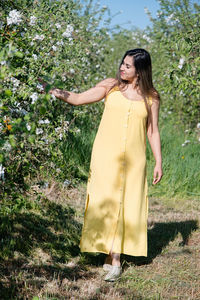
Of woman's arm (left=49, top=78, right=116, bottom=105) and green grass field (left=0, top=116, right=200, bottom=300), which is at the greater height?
woman's arm (left=49, top=78, right=116, bottom=105)

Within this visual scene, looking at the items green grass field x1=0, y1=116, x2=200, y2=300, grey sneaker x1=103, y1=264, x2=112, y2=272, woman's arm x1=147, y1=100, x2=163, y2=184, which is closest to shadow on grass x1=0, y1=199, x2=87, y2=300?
green grass field x1=0, y1=116, x2=200, y2=300

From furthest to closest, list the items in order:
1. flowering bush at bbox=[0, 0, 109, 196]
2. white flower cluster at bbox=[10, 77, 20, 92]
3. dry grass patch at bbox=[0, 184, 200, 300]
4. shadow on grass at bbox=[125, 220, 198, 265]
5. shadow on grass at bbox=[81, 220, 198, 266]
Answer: shadow on grass at bbox=[125, 220, 198, 265] → shadow on grass at bbox=[81, 220, 198, 266] → dry grass patch at bbox=[0, 184, 200, 300] → white flower cluster at bbox=[10, 77, 20, 92] → flowering bush at bbox=[0, 0, 109, 196]

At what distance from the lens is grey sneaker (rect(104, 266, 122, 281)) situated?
291cm

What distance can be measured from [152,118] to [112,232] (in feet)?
2.91

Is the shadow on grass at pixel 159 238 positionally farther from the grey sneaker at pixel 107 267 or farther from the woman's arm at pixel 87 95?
the woman's arm at pixel 87 95

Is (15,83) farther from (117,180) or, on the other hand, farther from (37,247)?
(37,247)

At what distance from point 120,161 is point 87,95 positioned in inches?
20.6

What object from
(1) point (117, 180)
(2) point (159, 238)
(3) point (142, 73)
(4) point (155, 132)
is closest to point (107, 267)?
(1) point (117, 180)

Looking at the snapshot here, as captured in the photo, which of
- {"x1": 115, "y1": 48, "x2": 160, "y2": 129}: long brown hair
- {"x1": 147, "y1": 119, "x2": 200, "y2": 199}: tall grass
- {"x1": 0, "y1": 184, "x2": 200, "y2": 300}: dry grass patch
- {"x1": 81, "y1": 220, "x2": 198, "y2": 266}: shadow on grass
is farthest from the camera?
{"x1": 147, "y1": 119, "x2": 200, "y2": 199}: tall grass

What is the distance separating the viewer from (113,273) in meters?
2.94

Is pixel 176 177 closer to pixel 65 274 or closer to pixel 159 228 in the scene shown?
pixel 159 228

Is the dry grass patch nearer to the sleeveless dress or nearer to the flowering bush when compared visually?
the sleeveless dress

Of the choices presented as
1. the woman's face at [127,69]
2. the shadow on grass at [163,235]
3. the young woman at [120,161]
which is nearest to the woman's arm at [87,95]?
the young woman at [120,161]

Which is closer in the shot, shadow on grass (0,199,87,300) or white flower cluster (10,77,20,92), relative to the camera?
white flower cluster (10,77,20,92)
